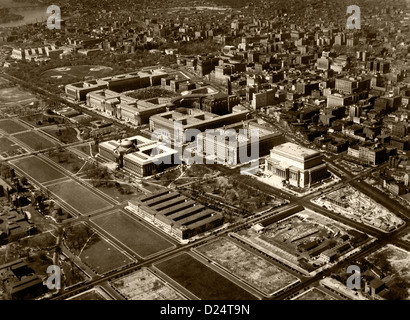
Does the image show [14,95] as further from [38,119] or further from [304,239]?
[304,239]

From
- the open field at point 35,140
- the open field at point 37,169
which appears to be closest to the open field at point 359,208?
the open field at point 37,169

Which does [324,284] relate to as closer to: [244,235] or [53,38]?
[244,235]

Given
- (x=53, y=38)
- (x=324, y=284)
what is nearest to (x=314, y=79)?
(x=324, y=284)

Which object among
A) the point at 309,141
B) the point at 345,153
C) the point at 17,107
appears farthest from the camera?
the point at 17,107

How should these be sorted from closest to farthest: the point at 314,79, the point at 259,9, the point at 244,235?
1. the point at 244,235
2. the point at 314,79
3. the point at 259,9

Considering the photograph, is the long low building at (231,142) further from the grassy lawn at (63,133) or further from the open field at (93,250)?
the open field at (93,250)
